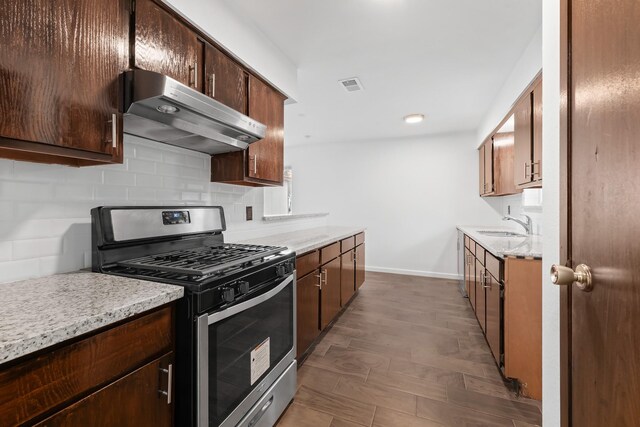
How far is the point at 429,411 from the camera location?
5.37ft

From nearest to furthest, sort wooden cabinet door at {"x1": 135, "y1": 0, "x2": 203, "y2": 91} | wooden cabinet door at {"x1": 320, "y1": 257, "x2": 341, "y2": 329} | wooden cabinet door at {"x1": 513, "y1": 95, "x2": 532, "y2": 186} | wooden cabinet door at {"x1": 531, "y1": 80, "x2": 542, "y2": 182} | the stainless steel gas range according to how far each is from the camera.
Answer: the stainless steel gas range → wooden cabinet door at {"x1": 135, "y1": 0, "x2": 203, "y2": 91} → wooden cabinet door at {"x1": 531, "y1": 80, "x2": 542, "y2": 182} → wooden cabinet door at {"x1": 513, "y1": 95, "x2": 532, "y2": 186} → wooden cabinet door at {"x1": 320, "y1": 257, "x2": 341, "y2": 329}

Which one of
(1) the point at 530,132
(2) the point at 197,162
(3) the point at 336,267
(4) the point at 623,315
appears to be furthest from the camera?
(3) the point at 336,267

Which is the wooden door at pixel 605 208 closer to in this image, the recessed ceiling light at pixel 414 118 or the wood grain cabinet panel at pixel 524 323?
the wood grain cabinet panel at pixel 524 323

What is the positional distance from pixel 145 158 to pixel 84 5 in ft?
2.34

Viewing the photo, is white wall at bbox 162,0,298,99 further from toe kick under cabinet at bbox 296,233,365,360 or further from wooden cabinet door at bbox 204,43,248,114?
toe kick under cabinet at bbox 296,233,365,360

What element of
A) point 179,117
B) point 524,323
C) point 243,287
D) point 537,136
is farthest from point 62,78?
point 537,136

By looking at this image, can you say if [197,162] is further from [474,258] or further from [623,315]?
[474,258]

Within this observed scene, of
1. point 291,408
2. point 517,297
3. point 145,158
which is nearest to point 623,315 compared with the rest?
point 517,297

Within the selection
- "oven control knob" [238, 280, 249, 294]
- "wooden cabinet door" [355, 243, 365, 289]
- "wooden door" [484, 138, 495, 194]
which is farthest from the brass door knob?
"wooden door" [484, 138, 495, 194]

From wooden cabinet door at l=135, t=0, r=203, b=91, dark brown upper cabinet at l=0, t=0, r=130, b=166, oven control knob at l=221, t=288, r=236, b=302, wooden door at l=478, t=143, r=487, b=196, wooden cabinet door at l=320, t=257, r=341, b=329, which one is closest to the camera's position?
dark brown upper cabinet at l=0, t=0, r=130, b=166

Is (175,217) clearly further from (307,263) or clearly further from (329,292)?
(329,292)

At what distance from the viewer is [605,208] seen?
2.01ft

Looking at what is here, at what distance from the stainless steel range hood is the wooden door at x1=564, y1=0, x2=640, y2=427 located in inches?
52.9

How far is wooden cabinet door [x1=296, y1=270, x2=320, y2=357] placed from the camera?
1.93m
